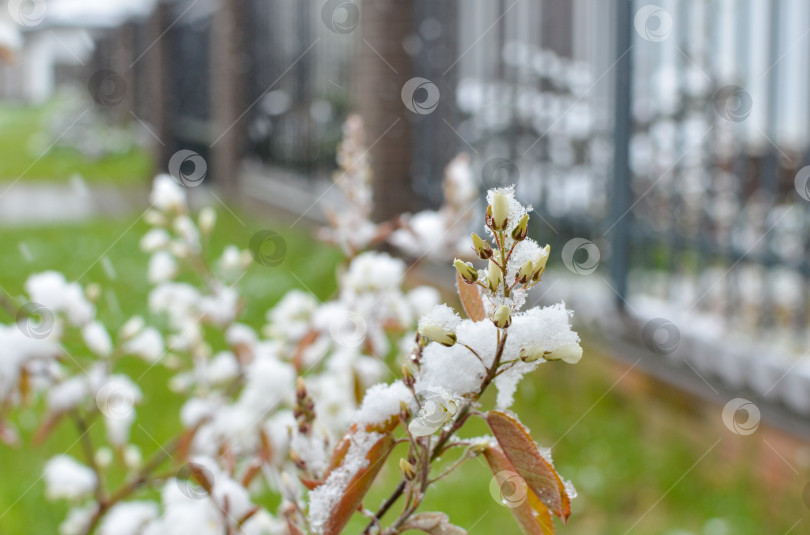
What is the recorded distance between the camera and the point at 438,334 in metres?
0.60

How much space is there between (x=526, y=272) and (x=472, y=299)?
9 cm

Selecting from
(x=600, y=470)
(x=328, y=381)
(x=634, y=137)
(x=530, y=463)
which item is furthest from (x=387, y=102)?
(x=530, y=463)

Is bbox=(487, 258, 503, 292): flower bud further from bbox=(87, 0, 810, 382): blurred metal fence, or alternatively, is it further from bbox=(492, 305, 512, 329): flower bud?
bbox=(87, 0, 810, 382): blurred metal fence

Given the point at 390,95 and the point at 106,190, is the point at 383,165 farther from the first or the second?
the point at 106,190

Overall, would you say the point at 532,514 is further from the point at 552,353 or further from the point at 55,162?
the point at 55,162

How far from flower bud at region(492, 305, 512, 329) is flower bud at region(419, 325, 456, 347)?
4cm

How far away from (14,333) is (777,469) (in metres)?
2.48

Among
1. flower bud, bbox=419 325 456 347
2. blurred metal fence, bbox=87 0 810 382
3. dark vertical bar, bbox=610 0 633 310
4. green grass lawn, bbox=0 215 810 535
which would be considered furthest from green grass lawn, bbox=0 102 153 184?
flower bud, bbox=419 325 456 347

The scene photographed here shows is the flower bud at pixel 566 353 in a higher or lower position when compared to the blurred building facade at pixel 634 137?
higher

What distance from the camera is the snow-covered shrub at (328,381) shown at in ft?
2.01

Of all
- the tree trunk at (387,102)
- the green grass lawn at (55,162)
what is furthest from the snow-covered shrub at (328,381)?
the green grass lawn at (55,162)

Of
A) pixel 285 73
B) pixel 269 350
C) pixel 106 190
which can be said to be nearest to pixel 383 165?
pixel 285 73

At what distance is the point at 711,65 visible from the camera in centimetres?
359

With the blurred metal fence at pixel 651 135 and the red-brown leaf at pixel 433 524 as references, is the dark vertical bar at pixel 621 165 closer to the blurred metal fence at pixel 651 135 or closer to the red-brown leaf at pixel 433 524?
the blurred metal fence at pixel 651 135
